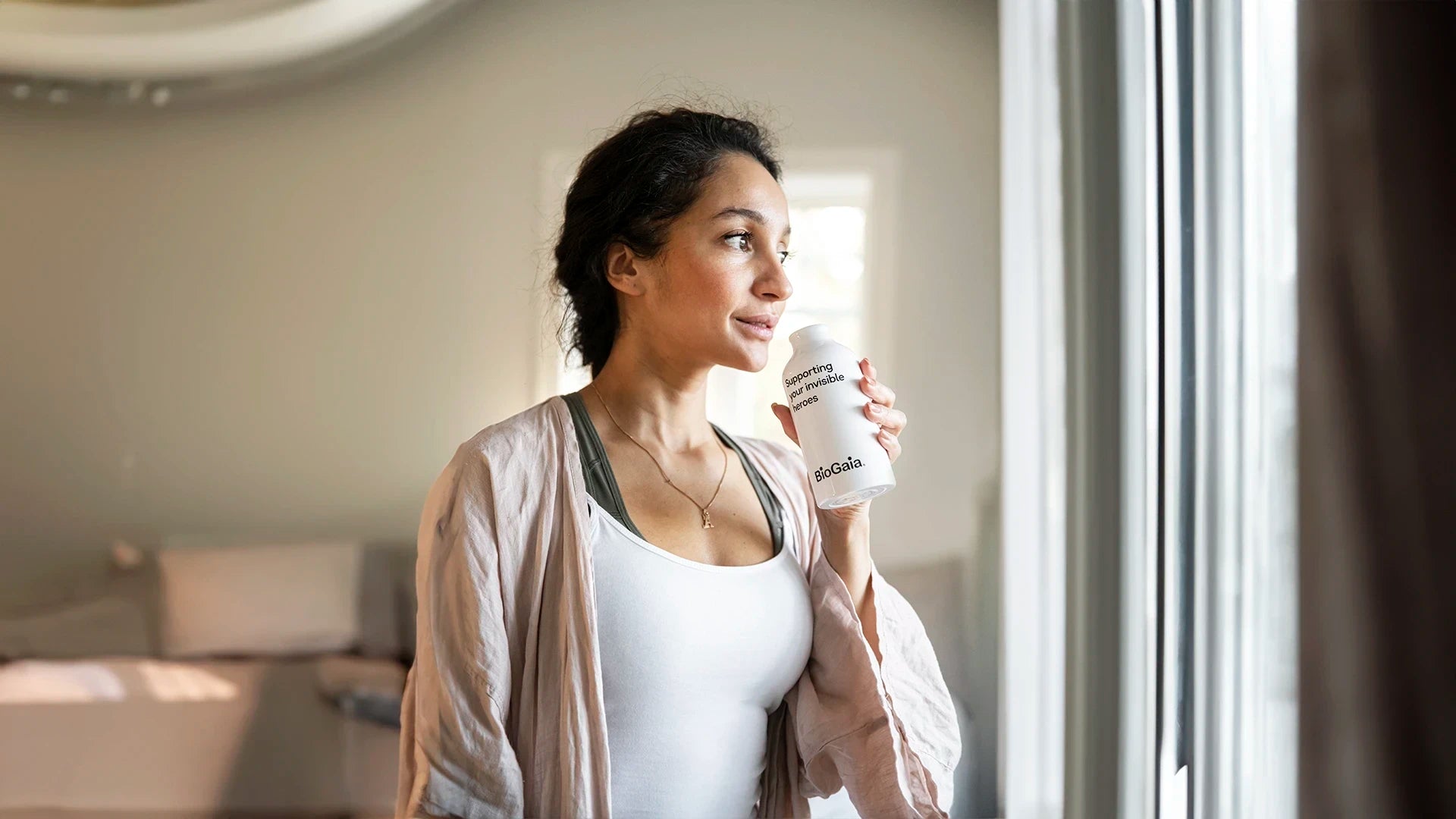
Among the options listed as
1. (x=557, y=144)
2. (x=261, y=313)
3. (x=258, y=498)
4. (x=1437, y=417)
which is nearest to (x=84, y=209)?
(x=261, y=313)

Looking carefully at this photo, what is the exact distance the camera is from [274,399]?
831mm

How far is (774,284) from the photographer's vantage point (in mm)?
819

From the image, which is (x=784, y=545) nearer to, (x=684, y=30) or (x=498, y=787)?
(x=498, y=787)

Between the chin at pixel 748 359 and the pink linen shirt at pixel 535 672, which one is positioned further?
the chin at pixel 748 359

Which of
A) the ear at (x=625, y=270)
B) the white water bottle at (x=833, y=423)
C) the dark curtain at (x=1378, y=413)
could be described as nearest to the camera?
the dark curtain at (x=1378, y=413)

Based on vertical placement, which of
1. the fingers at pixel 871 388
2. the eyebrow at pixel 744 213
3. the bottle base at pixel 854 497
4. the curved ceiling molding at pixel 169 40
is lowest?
the bottle base at pixel 854 497

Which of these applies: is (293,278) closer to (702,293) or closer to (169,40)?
(169,40)

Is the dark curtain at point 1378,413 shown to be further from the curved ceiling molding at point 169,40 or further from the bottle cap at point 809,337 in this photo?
the curved ceiling molding at point 169,40

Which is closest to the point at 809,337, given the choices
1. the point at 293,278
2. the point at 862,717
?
the point at 862,717

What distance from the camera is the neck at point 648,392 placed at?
2.72 ft

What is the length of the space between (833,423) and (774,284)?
148 mm

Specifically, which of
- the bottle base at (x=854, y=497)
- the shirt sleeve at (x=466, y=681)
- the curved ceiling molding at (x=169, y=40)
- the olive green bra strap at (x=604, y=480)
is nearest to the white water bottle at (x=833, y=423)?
the bottle base at (x=854, y=497)

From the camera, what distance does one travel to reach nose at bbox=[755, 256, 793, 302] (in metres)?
0.82

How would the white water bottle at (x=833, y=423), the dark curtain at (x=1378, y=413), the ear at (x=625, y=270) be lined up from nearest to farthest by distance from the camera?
the dark curtain at (x=1378, y=413) < the white water bottle at (x=833, y=423) < the ear at (x=625, y=270)
